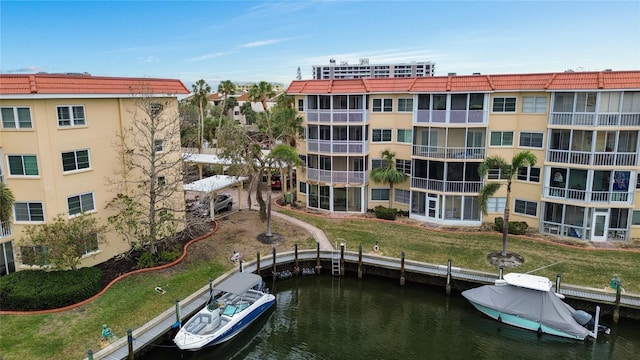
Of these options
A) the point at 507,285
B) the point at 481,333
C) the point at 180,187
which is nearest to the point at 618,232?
the point at 507,285

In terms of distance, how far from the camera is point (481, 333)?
22234 mm

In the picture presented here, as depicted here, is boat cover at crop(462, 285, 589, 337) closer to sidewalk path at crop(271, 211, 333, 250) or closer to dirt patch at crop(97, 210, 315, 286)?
sidewalk path at crop(271, 211, 333, 250)

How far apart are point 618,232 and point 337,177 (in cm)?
2080

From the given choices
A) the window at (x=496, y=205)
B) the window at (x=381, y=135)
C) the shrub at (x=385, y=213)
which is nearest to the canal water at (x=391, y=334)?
the shrub at (x=385, y=213)

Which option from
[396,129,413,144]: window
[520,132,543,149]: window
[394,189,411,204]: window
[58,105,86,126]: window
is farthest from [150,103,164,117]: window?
[520,132,543,149]: window

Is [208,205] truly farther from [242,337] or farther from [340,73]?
[340,73]

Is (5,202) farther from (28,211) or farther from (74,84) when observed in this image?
Answer: (74,84)

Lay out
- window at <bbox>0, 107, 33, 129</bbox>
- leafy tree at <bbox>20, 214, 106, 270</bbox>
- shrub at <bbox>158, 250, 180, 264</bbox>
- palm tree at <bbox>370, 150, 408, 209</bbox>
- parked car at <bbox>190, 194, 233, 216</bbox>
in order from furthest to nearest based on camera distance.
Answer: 1. palm tree at <bbox>370, 150, 408, 209</bbox>
2. parked car at <bbox>190, 194, 233, 216</bbox>
3. shrub at <bbox>158, 250, 180, 264</bbox>
4. window at <bbox>0, 107, 33, 129</bbox>
5. leafy tree at <bbox>20, 214, 106, 270</bbox>

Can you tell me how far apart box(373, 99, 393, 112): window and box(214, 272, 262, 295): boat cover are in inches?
739

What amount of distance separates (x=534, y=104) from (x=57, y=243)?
31.5m

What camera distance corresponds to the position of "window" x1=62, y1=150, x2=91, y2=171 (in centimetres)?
2358

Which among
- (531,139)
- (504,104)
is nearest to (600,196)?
(531,139)

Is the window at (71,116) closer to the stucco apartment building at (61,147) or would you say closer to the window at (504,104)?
the stucco apartment building at (61,147)

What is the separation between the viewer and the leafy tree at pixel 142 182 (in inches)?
1000
